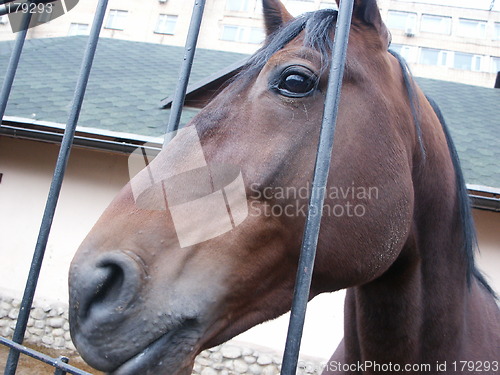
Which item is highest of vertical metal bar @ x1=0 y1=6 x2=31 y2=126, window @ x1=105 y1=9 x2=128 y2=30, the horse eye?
window @ x1=105 y1=9 x2=128 y2=30

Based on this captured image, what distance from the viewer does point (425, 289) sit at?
1447 millimetres

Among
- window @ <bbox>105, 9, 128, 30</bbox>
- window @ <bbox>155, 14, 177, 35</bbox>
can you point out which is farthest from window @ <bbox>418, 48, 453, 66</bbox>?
window @ <bbox>105, 9, 128, 30</bbox>

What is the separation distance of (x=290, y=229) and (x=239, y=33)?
88.4 ft

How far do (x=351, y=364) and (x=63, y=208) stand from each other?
5041mm

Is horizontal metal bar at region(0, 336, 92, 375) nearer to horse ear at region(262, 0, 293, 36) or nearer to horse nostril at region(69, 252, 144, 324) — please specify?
horse nostril at region(69, 252, 144, 324)

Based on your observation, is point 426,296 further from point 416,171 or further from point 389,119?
point 389,119

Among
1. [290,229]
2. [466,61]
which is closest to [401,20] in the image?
[466,61]

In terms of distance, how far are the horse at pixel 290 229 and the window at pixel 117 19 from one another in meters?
27.9

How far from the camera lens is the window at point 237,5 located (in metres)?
26.2

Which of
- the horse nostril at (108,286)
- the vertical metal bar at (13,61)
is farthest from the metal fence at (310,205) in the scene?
the horse nostril at (108,286)

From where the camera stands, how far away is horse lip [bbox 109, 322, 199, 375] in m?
0.91

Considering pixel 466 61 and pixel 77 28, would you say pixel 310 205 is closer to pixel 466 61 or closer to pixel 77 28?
pixel 466 61

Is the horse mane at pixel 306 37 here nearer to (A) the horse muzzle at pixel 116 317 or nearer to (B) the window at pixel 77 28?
(A) the horse muzzle at pixel 116 317

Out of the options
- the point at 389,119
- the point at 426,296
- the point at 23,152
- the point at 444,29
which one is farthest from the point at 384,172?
the point at 444,29
